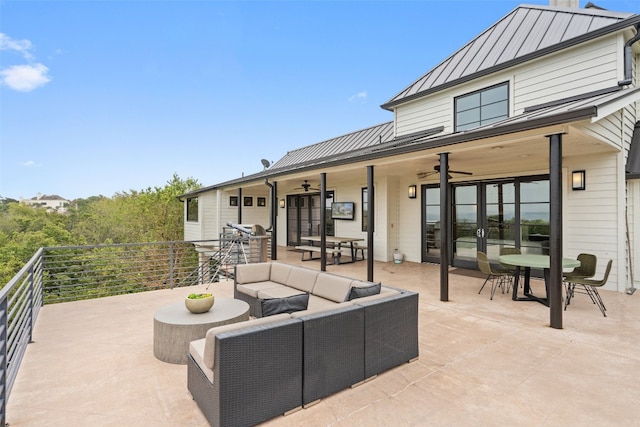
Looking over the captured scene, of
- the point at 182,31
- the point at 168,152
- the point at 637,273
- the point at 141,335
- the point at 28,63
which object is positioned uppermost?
the point at 28,63

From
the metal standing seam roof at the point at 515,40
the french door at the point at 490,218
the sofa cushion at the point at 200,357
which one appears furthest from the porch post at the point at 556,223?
the sofa cushion at the point at 200,357

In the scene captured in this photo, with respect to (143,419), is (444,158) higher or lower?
higher

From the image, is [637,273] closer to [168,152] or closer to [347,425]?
[347,425]

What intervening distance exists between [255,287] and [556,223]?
13.6ft

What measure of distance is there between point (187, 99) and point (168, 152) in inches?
439

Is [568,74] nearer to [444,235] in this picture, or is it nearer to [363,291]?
[444,235]

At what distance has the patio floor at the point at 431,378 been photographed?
7.02 ft

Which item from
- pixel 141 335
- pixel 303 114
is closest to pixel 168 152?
pixel 303 114

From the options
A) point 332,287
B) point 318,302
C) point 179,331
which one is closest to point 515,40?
point 332,287

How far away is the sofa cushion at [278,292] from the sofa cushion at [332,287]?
12.2 inches

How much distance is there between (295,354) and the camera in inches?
86.2

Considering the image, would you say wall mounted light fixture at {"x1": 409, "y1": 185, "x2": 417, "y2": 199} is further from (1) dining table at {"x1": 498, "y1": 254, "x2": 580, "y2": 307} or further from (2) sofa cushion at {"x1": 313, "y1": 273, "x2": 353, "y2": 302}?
(2) sofa cushion at {"x1": 313, "y1": 273, "x2": 353, "y2": 302}

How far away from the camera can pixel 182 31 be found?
13.3 metres

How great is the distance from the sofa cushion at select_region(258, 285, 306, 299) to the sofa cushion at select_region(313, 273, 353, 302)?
12.2 inches
